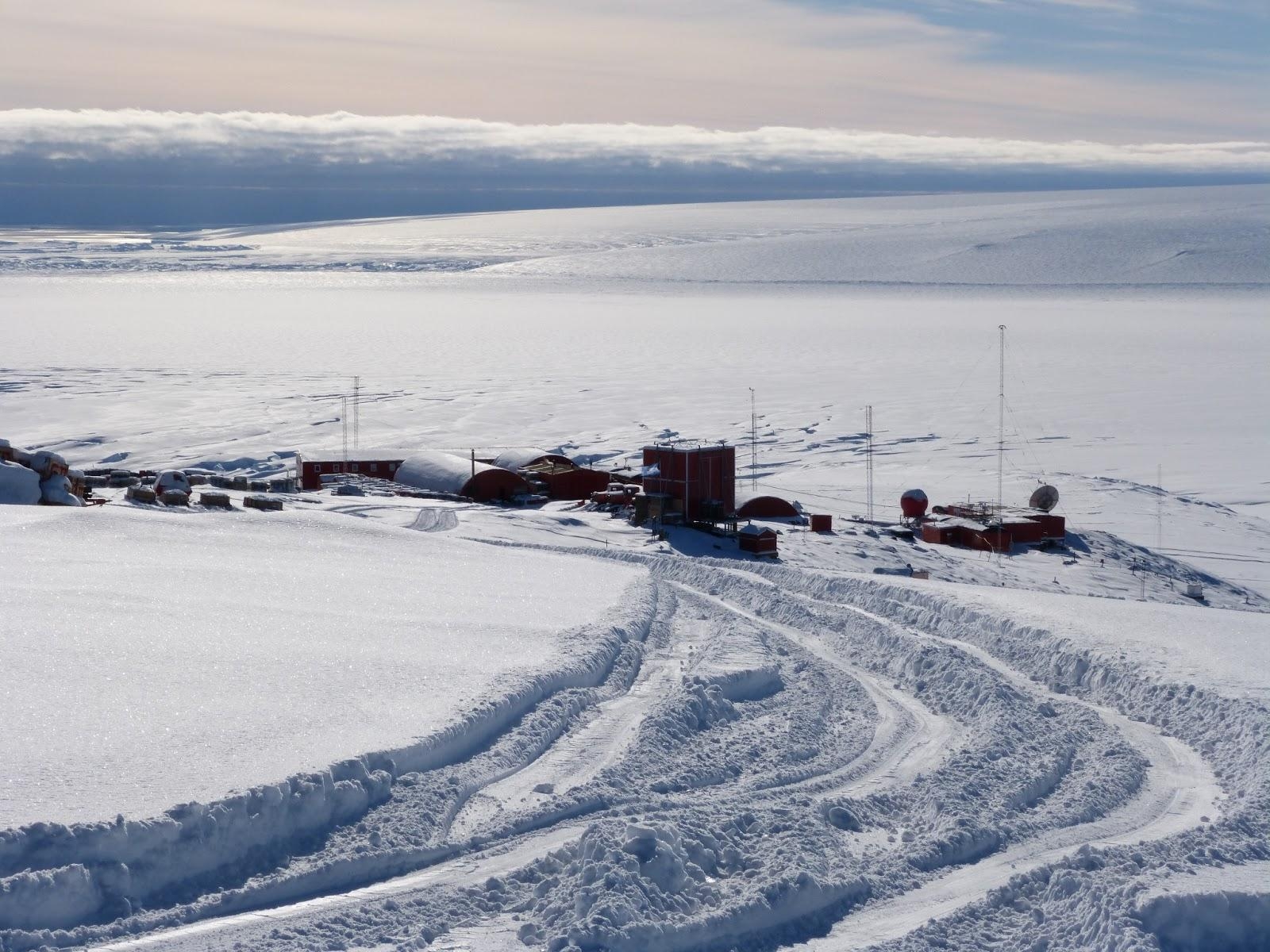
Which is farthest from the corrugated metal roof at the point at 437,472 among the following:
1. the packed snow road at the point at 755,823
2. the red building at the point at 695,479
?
the packed snow road at the point at 755,823

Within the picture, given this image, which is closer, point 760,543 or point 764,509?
point 760,543

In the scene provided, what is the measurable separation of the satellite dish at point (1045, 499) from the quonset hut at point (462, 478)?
29.1 feet

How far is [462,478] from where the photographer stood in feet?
77.3

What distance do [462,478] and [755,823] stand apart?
17.0m

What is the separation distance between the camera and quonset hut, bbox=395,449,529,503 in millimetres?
23219

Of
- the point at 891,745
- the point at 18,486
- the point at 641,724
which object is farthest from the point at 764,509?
the point at 641,724

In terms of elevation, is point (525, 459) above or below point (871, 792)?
below

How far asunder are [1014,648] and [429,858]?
20.3ft

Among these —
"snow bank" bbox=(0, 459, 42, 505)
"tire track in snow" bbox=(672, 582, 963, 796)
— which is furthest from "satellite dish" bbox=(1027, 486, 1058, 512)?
"snow bank" bbox=(0, 459, 42, 505)

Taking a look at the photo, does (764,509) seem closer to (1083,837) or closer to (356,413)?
(1083,837)

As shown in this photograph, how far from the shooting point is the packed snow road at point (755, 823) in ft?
19.7

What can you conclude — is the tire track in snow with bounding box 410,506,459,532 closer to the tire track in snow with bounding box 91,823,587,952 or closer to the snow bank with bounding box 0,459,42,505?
the snow bank with bounding box 0,459,42,505

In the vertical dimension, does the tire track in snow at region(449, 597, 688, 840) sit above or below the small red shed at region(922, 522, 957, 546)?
above

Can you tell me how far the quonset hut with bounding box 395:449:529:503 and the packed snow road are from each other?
12772 millimetres
